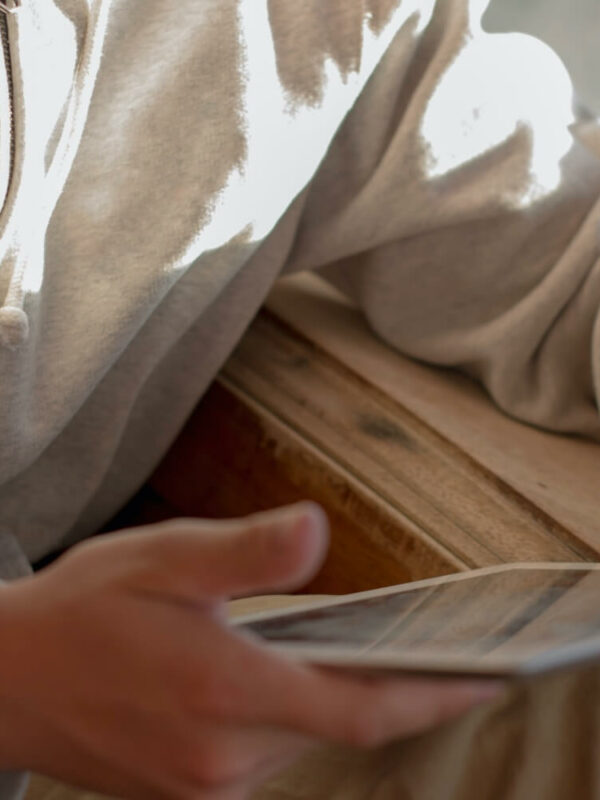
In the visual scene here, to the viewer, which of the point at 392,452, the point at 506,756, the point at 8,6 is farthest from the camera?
the point at 392,452

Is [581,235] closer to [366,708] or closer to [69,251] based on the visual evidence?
[69,251]

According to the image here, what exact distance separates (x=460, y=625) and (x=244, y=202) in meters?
0.37

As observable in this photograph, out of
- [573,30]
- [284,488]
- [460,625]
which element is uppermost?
[573,30]

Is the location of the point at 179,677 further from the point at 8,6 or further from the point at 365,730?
the point at 8,6

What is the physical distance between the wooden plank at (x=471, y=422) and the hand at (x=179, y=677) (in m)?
0.33

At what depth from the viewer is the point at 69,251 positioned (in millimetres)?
667

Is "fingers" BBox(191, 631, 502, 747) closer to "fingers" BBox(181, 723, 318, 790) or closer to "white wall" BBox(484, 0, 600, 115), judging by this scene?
"fingers" BBox(181, 723, 318, 790)

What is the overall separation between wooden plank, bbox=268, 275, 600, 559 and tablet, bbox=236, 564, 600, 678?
0.11m

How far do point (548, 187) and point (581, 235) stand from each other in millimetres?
41

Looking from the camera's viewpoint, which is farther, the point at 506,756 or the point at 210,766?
the point at 506,756

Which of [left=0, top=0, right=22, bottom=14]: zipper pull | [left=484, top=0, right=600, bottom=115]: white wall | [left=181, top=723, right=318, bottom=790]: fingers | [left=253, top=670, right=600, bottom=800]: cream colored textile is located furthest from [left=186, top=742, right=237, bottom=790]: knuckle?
[left=484, top=0, right=600, bottom=115]: white wall

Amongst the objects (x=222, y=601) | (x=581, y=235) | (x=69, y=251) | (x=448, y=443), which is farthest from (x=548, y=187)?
(x=222, y=601)

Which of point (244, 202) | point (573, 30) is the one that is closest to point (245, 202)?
point (244, 202)

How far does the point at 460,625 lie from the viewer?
1.38 feet
